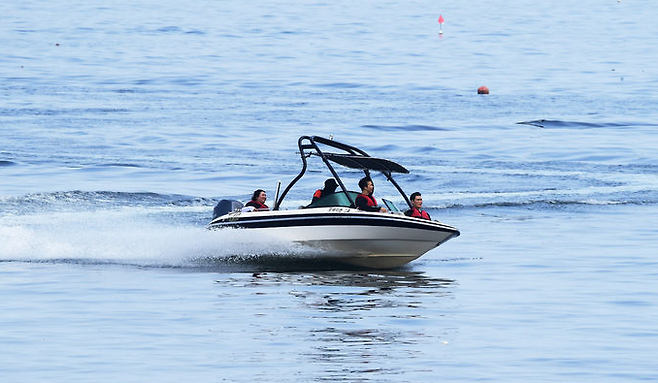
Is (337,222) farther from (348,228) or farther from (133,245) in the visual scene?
(133,245)

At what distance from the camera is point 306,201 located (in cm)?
3581

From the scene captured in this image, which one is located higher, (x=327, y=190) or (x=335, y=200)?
(x=327, y=190)

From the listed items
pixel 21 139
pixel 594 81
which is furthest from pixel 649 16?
pixel 21 139

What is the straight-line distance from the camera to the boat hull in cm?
2414

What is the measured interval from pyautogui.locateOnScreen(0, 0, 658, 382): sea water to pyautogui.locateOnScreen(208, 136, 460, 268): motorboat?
1.21ft

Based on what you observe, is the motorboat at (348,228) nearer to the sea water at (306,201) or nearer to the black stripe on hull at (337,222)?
the black stripe on hull at (337,222)

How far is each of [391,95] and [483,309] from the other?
4567cm

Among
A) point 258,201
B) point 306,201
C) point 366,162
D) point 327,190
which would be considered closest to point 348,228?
point 327,190

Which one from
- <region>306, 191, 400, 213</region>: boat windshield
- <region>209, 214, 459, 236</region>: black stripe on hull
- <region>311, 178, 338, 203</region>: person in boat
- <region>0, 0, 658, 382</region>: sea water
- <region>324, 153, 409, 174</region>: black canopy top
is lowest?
<region>0, 0, 658, 382</region>: sea water

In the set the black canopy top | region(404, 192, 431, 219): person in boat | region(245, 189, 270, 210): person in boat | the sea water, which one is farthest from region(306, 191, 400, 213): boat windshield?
region(245, 189, 270, 210): person in boat

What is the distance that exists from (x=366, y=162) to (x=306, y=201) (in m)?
10.9

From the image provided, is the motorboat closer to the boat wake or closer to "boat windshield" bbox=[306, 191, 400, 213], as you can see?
"boat windshield" bbox=[306, 191, 400, 213]

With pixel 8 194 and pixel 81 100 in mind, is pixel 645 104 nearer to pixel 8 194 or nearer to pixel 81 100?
pixel 81 100

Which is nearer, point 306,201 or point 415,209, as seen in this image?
point 415,209
